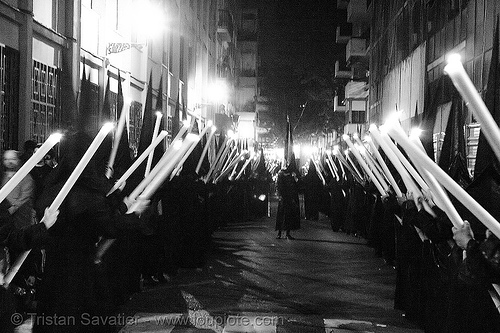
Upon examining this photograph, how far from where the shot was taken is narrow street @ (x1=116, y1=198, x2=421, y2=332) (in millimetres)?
8852

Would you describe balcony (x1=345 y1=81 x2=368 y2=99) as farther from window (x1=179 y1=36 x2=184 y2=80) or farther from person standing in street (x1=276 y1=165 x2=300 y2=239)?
person standing in street (x1=276 y1=165 x2=300 y2=239)

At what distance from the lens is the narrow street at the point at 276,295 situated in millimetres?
8852

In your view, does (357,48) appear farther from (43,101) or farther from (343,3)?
(43,101)

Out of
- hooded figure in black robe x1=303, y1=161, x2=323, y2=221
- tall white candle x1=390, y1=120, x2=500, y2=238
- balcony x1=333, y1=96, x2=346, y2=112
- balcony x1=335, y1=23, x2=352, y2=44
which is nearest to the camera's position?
tall white candle x1=390, y1=120, x2=500, y2=238

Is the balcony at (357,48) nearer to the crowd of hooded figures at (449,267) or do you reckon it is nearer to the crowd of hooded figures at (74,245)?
the crowd of hooded figures at (74,245)

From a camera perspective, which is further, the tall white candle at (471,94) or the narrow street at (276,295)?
the narrow street at (276,295)

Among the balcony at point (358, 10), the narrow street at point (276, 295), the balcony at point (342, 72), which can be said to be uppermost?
the balcony at point (358, 10)

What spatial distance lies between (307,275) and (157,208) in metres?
2.93

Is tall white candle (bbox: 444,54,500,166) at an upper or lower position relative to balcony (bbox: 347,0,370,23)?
lower

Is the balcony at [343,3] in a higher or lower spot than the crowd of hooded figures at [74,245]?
higher

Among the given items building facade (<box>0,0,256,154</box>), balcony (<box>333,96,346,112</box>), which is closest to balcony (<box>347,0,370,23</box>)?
balcony (<box>333,96,346,112</box>)

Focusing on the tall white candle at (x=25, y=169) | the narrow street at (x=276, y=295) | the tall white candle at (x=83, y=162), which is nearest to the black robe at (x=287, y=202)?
the narrow street at (x=276, y=295)

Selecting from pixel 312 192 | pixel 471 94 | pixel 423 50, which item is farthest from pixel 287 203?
pixel 471 94

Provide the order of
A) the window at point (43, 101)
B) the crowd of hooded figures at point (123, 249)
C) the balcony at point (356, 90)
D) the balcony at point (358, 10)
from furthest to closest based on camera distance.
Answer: the balcony at point (356, 90), the balcony at point (358, 10), the window at point (43, 101), the crowd of hooded figures at point (123, 249)
